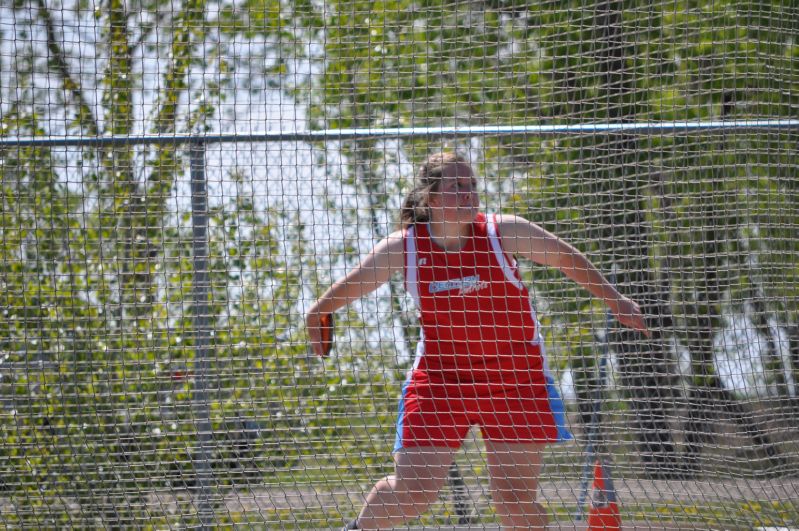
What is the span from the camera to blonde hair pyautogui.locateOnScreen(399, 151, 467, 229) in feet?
8.15

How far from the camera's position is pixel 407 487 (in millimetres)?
2420

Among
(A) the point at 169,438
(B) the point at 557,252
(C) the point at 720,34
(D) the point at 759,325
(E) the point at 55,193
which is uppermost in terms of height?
(C) the point at 720,34

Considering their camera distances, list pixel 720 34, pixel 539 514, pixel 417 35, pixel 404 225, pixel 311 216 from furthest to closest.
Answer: pixel 417 35 < pixel 720 34 < pixel 311 216 < pixel 404 225 < pixel 539 514

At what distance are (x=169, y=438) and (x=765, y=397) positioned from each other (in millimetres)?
2275

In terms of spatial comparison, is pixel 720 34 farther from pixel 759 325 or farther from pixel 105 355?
pixel 105 355

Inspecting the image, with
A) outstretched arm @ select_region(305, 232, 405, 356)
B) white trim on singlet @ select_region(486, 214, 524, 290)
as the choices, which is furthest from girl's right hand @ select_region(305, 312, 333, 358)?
white trim on singlet @ select_region(486, 214, 524, 290)

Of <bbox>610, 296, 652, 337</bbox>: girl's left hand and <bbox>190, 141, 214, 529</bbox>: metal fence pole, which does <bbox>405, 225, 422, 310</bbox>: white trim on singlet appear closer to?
<bbox>610, 296, 652, 337</bbox>: girl's left hand

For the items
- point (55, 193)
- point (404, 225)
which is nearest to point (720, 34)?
point (404, 225)

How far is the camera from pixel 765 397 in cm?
292

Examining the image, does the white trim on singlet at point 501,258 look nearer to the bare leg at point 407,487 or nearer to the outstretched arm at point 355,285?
the outstretched arm at point 355,285

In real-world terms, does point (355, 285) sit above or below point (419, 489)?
above

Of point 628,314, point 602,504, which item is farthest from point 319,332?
point 602,504

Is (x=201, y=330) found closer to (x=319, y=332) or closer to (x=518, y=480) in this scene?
(x=319, y=332)

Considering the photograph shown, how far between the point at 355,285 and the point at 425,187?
1.18 feet
